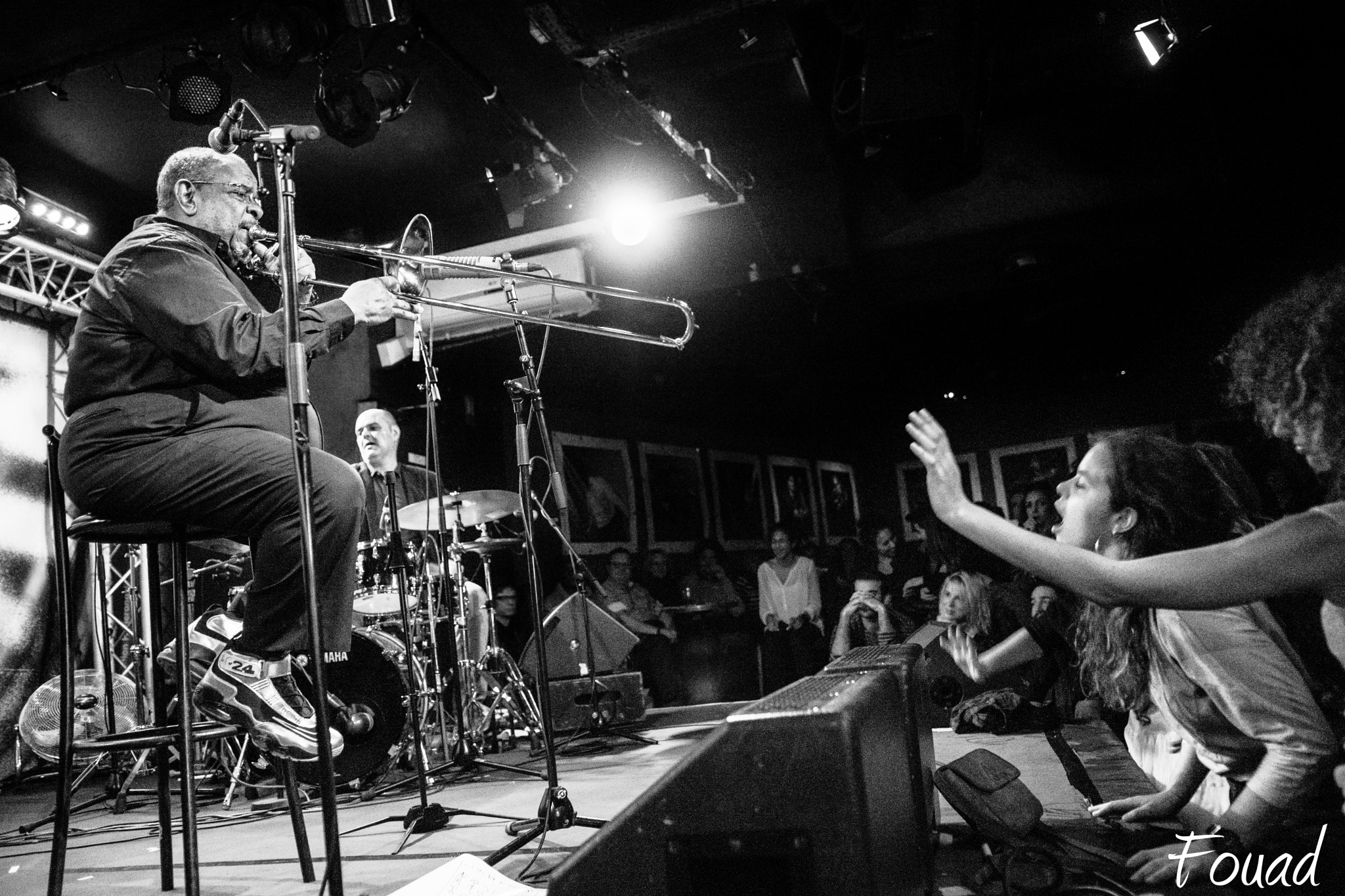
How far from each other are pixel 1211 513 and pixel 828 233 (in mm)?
5398

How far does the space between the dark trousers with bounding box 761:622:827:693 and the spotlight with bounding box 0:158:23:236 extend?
6162mm

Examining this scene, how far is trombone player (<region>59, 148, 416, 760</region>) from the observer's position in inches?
79.6

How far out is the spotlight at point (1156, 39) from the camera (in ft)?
16.0

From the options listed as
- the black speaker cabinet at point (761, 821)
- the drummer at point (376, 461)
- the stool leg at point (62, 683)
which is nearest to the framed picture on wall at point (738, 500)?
the drummer at point (376, 461)

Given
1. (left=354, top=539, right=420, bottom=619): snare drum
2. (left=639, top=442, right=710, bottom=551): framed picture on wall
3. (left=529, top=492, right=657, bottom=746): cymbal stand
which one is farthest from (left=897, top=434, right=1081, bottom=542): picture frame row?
(left=354, top=539, right=420, bottom=619): snare drum

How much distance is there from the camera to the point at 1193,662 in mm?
2070

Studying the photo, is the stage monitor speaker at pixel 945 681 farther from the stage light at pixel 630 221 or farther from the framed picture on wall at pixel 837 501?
the framed picture on wall at pixel 837 501

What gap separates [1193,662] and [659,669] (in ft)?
19.2

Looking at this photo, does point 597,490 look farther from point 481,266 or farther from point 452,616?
point 481,266

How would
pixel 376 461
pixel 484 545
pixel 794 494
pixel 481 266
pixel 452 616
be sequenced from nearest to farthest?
pixel 481 266
pixel 452 616
pixel 484 545
pixel 376 461
pixel 794 494

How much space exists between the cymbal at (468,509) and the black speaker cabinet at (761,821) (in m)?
4.06

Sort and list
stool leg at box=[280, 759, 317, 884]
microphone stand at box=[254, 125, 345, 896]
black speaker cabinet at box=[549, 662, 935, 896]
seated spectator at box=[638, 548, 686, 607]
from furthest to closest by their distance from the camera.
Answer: seated spectator at box=[638, 548, 686, 607] → stool leg at box=[280, 759, 317, 884] → microphone stand at box=[254, 125, 345, 896] → black speaker cabinet at box=[549, 662, 935, 896]

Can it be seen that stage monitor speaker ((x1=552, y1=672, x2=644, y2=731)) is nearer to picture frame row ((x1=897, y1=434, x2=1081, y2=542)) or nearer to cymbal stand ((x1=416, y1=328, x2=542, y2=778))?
cymbal stand ((x1=416, y1=328, x2=542, y2=778))

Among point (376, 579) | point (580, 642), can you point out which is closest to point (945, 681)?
point (580, 642)
